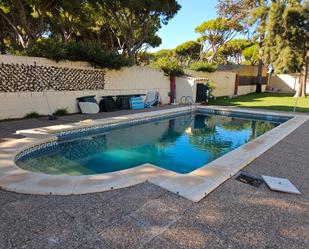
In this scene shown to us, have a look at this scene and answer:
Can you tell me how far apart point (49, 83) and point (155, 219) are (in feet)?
27.0

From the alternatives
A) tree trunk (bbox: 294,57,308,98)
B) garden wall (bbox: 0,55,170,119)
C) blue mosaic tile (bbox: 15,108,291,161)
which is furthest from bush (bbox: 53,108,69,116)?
tree trunk (bbox: 294,57,308,98)

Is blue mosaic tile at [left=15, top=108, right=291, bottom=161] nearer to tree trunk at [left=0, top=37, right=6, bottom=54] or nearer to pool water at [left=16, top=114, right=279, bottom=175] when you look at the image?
pool water at [left=16, top=114, right=279, bottom=175]

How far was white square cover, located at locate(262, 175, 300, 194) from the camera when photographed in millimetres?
3379

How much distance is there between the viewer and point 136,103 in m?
12.1

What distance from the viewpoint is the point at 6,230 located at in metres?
2.33

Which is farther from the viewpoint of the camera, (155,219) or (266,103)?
(266,103)

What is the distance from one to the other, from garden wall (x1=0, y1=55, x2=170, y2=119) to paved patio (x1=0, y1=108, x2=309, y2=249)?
20.3 feet

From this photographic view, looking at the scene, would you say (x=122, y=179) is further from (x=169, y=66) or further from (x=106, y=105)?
(x=169, y=66)

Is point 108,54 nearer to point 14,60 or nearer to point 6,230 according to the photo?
point 14,60

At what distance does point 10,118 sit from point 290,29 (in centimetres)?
1946

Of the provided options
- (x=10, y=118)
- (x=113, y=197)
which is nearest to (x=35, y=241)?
(x=113, y=197)

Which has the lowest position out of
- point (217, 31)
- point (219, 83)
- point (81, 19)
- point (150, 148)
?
point (150, 148)

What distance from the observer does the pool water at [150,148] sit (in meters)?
5.24

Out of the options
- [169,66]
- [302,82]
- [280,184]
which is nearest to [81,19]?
[169,66]
